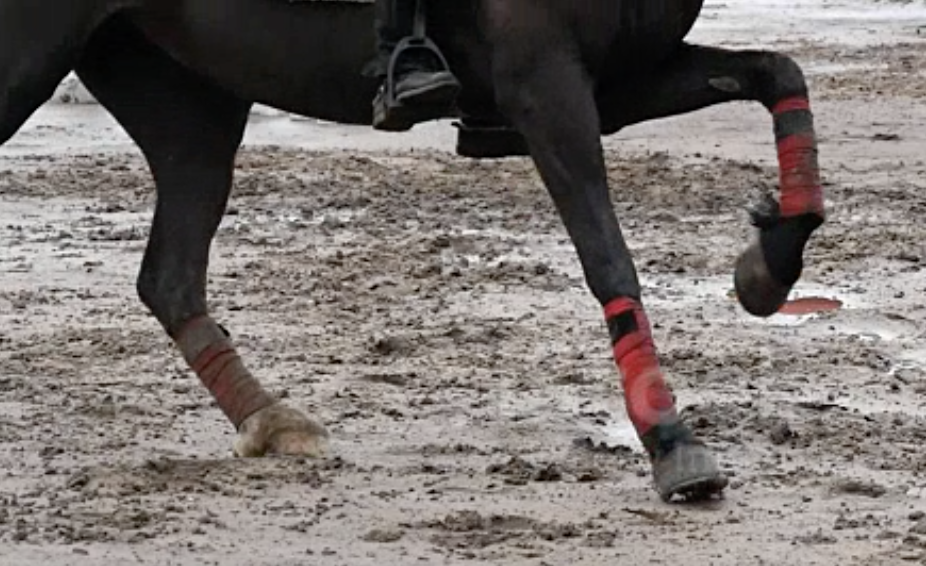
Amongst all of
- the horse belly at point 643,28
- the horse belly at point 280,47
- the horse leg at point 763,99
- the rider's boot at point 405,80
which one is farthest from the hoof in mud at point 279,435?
the horse belly at point 643,28

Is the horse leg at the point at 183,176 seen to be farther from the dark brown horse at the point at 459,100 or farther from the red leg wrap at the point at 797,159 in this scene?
the red leg wrap at the point at 797,159

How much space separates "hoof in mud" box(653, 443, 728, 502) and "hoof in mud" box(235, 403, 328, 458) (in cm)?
130

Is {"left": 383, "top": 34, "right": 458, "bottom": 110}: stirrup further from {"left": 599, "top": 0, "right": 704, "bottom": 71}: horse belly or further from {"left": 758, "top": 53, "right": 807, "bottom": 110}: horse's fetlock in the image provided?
{"left": 758, "top": 53, "right": 807, "bottom": 110}: horse's fetlock

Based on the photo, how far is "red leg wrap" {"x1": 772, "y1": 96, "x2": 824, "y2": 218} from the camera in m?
7.23

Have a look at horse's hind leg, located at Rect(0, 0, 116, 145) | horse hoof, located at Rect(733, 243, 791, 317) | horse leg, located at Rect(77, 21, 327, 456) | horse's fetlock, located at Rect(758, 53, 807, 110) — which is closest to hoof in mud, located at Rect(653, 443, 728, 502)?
horse hoof, located at Rect(733, 243, 791, 317)

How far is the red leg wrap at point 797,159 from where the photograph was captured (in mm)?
7230

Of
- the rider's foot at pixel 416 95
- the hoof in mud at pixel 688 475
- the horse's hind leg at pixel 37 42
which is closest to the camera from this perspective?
the hoof in mud at pixel 688 475

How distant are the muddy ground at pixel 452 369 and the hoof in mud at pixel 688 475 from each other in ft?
0.23

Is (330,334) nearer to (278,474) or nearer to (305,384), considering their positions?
(305,384)

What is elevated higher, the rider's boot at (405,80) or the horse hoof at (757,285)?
the rider's boot at (405,80)

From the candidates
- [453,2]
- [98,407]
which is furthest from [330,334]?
[453,2]

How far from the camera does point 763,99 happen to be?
23.8ft

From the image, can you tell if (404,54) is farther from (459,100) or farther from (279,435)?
(279,435)

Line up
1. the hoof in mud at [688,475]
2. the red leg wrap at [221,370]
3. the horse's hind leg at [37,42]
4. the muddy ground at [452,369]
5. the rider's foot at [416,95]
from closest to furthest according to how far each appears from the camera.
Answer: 1. the muddy ground at [452,369]
2. the hoof in mud at [688,475]
3. the rider's foot at [416,95]
4. the horse's hind leg at [37,42]
5. the red leg wrap at [221,370]
